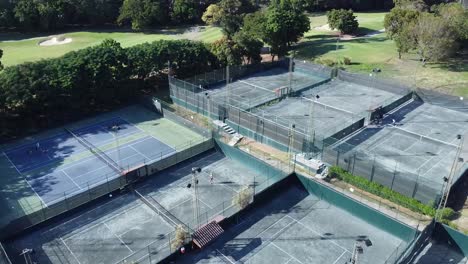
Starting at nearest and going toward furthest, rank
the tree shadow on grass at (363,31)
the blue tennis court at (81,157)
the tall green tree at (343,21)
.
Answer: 1. the blue tennis court at (81,157)
2. the tall green tree at (343,21)
3. the tree shadow on grass at (363,31)

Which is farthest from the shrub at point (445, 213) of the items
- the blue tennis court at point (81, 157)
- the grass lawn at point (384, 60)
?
the grass lawn at point (384, 60)

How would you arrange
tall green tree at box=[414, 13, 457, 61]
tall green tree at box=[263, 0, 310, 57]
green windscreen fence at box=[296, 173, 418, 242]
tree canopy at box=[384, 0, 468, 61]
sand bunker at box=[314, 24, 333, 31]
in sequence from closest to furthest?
green windscreen fence at box=[296, 173, 418, 242] < tall green tree at box=[414, 13, 457, 61] < tree canopy at box=[384, 0, 468, 61] < tall green tree at box=[263, 0, 310, 57] < sand bunker at box=[314, 24, 333, 31]

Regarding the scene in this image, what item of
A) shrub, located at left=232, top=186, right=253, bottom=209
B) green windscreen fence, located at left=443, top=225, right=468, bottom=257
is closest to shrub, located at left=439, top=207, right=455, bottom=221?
green windscreen fence, located at left=443, top=225, right=468, bottom=257

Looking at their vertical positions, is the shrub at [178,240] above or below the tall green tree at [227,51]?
below

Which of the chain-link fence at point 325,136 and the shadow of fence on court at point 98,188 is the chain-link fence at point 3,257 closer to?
the shadow of fence on court at point 98,188

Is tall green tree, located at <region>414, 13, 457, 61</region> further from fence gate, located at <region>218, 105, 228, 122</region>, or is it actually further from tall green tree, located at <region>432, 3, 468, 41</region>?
fence gate, located at <region>218, 105, 228, 122</region>

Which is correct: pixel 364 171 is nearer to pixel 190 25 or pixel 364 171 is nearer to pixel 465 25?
pixel 465 25
